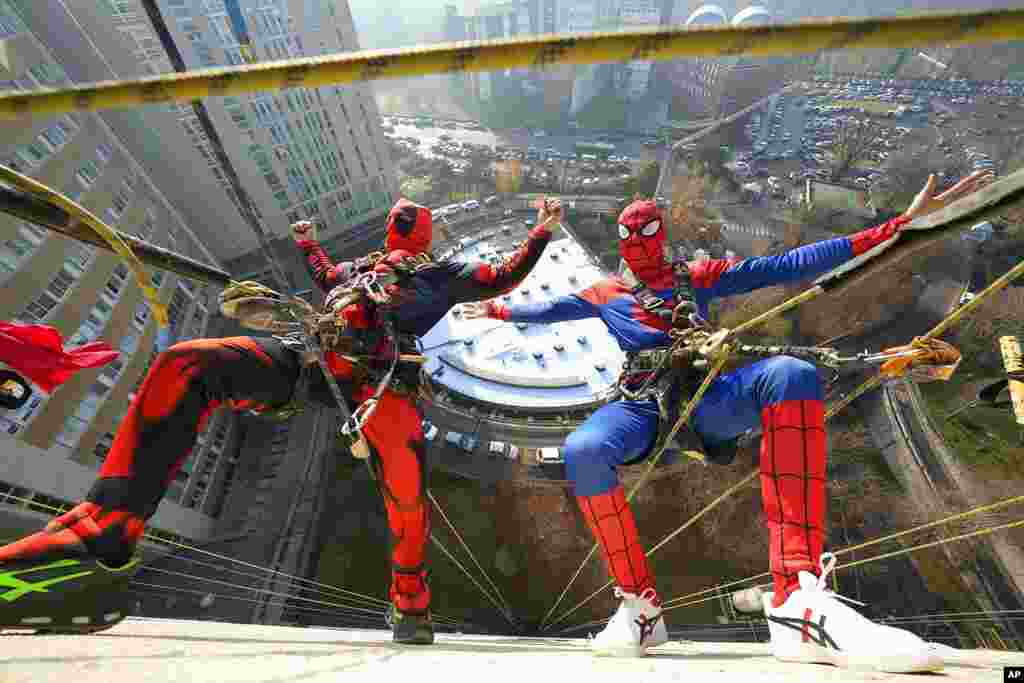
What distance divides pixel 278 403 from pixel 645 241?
4.24m

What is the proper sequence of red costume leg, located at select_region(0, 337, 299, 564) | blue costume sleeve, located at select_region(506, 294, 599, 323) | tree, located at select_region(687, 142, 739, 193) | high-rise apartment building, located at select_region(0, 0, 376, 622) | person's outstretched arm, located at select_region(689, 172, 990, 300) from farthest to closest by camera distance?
tree, located at select_region(687, 142, 739, 193) < high-rise apartment building, located at select_region(0, 0, 376, 622) < blue costume sleeve, located at select_region(506, 294, 599, 323) < person's outstretched arm, located at select_region(689, 172, 990, 300) < red costume leg, located at select_region(0, 337, 299, 564)

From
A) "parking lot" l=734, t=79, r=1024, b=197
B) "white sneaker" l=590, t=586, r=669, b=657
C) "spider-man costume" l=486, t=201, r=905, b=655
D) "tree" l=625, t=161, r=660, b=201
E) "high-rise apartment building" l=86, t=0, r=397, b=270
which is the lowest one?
"white sneaker" l=590, t=586, r=669, b=657

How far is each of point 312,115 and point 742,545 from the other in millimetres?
28771

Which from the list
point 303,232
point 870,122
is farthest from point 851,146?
point 303,232

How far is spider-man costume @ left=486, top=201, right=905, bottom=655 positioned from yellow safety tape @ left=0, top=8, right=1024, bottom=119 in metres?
2.57

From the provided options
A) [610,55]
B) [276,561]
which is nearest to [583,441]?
[610,55]

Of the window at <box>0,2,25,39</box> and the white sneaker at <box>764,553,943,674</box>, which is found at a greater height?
the window at <box>0,2,25,39</box>

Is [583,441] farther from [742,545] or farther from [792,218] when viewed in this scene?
[792,218]

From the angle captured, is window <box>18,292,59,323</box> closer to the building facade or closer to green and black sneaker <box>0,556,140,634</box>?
green and black sneaker <box>0,556,140,634</box>

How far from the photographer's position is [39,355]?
3322mm

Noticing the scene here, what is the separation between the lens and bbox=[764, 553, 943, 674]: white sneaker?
7.52 ft

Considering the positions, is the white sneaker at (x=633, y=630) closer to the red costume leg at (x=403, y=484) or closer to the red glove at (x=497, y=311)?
the red costume leg at (x=403, y=484)

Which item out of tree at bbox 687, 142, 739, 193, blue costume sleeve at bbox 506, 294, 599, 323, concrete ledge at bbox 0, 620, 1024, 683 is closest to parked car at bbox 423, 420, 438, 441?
blue costume sleeve at bbox 506, 294, 599, 323

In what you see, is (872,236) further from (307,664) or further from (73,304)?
(73,304)
